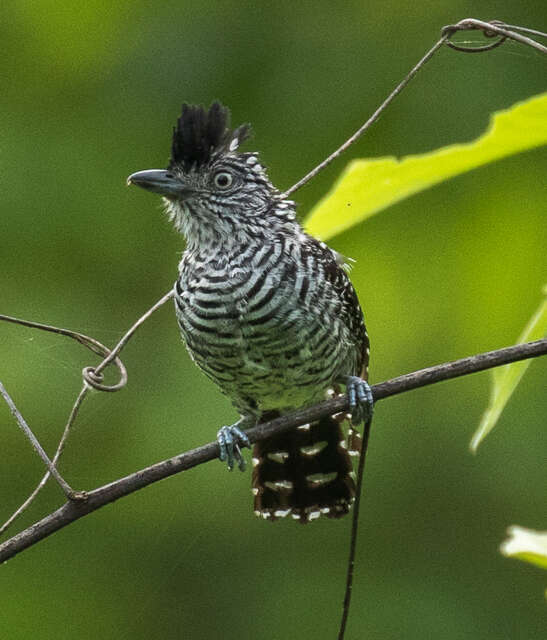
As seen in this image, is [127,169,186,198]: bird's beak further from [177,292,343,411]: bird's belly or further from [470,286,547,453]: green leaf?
[470,286,547,453]: green leaf

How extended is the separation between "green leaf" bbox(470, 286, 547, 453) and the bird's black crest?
1.50 metres

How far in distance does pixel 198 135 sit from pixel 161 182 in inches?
7.2

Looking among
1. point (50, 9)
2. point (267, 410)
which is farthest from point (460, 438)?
point (50, 9)

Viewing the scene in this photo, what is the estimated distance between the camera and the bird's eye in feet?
10.8

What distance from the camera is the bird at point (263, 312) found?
299 cm

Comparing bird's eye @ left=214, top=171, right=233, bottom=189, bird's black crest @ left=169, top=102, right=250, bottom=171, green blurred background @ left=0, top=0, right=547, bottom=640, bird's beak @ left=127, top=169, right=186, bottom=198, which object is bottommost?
green blurred background @ left=0, top=0, right=547, bottom=640

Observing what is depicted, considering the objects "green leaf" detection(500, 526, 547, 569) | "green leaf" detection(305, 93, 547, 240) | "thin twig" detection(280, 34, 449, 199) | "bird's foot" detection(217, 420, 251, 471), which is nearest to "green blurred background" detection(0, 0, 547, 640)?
"bird's foot" detection(217, 420, 251, 471)

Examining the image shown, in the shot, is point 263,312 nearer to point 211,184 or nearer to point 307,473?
point 211,184

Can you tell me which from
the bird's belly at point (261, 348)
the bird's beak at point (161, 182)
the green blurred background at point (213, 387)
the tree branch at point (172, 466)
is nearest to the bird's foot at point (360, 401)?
the bird's belly at point (261, 348)

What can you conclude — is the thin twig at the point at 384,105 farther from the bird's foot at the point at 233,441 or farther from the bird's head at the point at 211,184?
the bird's foot at the point at 233,441

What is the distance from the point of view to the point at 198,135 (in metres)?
3.18

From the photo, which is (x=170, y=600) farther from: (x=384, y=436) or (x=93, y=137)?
(x=93, y=137)

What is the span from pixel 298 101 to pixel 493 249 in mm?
1374

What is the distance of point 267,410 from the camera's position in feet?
11.4
